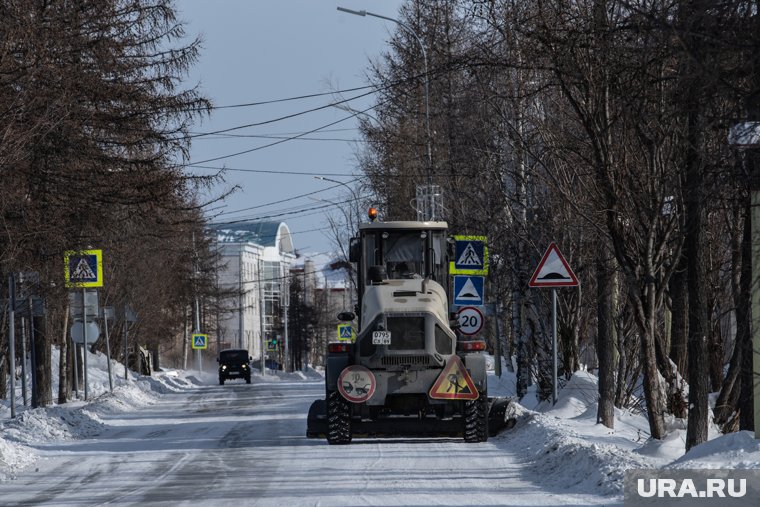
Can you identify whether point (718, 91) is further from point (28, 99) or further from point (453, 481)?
point (28, 99)

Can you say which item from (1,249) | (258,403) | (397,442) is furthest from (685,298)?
(258,403)

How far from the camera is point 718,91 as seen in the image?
28.0ft

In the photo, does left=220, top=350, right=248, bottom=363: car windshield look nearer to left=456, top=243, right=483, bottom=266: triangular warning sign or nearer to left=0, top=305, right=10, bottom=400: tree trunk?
left=0, top=305, right=10, bottom=400: tree trunk

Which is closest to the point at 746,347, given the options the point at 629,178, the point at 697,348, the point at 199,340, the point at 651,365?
the point at 697,348

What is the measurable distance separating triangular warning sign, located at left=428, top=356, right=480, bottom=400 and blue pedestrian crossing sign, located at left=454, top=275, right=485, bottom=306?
846 centimetres

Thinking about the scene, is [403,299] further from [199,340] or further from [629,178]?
[199,340]

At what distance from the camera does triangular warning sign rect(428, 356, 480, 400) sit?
18.5 metres

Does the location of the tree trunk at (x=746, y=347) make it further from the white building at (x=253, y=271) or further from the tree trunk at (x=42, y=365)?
the white building at (x=253, y=271)

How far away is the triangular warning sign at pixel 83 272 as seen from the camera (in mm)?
28314

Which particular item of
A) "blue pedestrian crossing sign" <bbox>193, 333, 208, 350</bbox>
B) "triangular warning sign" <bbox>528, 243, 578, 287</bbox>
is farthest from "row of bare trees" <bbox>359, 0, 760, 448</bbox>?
"blue pedestrian crossing sign" <bbox>193, 333, 208, 350</bbox>

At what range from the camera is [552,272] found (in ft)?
67.4

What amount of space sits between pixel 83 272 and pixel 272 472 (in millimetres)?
14577

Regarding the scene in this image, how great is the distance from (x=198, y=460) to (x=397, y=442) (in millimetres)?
3545

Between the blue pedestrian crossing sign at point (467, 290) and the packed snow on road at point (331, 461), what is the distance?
332 cm
